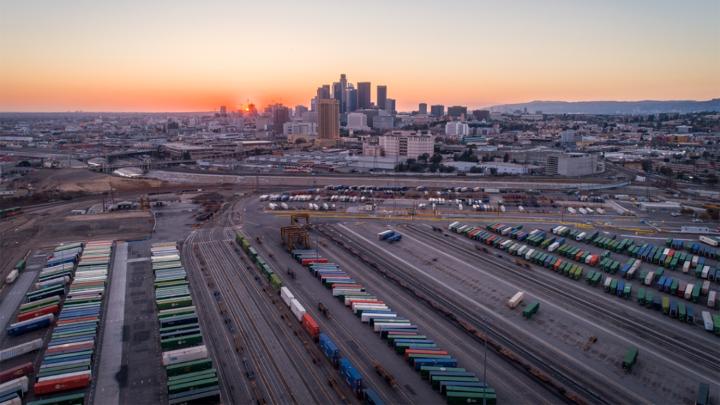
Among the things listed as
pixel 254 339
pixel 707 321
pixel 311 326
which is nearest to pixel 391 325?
pixel 311 326

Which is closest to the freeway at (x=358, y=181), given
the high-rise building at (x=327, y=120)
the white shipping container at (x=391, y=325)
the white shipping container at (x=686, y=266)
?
the white shipping container at (x=686, y=266)

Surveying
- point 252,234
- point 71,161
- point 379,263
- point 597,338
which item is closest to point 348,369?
point 597,338

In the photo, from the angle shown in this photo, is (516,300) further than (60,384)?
Yes

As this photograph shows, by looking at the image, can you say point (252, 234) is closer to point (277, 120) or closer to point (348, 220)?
point (348, 220)

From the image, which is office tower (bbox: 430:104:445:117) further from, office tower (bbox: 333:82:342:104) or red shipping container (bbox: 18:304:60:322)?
red shipping container (bbox: 18:304:60:322)

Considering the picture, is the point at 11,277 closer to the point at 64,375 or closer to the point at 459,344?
the point at 64,375

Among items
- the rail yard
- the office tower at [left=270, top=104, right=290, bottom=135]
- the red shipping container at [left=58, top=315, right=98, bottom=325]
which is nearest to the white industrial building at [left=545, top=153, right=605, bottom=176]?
the rail yard
